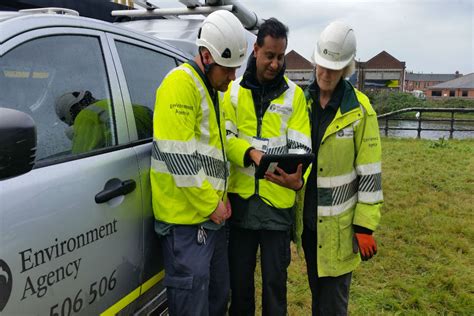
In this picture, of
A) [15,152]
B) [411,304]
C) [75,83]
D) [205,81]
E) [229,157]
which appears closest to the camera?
[15,152]

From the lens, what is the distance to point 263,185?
2.41 meters

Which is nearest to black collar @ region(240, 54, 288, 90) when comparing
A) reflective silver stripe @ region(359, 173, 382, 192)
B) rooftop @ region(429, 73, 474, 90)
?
reflective silver stripe @ region(359, 173, 382, 192)

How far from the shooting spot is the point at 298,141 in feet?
7.67

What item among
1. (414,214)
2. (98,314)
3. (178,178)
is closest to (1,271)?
(98,314)

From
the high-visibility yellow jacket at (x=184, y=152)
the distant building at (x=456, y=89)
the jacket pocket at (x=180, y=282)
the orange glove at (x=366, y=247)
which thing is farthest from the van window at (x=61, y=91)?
the distant building at (x=456, y=89)

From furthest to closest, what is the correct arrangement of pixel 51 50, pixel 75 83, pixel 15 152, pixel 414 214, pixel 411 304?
pixel 414 214, pixel 411 304, pixel 75 83, pixel 51 50, pixel 15 152

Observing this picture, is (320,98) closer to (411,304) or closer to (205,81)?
(205,81)

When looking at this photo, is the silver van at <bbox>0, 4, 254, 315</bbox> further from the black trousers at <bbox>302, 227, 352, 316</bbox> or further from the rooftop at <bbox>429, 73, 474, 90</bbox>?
the rooftop at <bbox>429, 73, 474, 90</bbox>

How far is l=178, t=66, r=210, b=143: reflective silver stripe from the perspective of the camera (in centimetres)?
204

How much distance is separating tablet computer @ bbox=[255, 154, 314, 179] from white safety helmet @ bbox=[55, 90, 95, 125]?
2.95 ft

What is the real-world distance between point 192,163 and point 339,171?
0.89m

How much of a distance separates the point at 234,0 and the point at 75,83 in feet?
10.3

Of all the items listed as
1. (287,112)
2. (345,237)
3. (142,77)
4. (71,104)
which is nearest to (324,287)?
(345,237)

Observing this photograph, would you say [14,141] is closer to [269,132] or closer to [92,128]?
[92,128]
